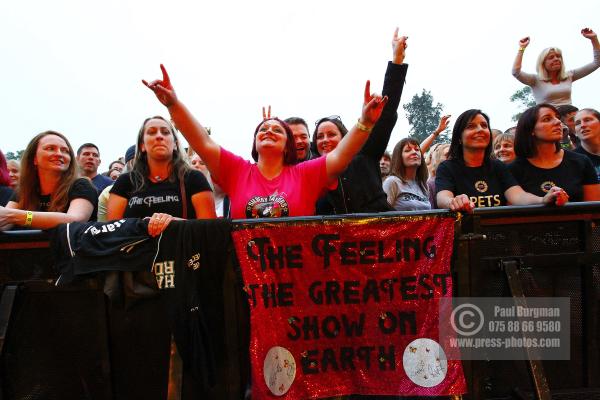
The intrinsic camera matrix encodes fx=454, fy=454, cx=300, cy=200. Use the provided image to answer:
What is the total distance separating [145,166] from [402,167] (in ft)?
8.92

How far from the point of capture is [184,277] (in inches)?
97.7

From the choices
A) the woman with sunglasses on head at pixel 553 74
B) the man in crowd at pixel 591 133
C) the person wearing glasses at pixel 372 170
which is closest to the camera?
the person wearing glasses at pixel 372 170

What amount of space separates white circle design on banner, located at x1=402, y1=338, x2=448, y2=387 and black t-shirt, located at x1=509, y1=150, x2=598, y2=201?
150 centimetres

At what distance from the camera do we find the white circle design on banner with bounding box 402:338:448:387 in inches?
101

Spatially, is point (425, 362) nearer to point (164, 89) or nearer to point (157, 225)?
point (157, 225)

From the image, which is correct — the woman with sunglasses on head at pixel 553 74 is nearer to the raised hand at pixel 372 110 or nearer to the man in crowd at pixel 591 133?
the man in crowd at pixel 591 133

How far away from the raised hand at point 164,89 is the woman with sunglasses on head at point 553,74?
15.5 feet

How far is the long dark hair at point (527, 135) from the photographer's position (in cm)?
352

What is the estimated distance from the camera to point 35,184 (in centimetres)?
346

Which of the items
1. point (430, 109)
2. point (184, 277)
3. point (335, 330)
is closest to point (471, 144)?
point (335, 330)

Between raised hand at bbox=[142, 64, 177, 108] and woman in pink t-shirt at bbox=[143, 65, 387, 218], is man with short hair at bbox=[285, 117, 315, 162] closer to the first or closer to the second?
woman in pink t-shirt at bbox=[143, 65, 387, 218]

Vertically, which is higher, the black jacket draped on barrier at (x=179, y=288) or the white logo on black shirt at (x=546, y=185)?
the white logo on black shirt at (x=546, y=185)

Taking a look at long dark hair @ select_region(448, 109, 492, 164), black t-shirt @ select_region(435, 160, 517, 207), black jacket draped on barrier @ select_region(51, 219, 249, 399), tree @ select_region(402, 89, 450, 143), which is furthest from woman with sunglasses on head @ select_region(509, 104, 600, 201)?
tree @ select_region(402, 89, 450, 143)

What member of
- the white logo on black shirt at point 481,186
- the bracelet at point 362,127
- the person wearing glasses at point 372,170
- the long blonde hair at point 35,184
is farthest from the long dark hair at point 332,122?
the long blonde hair at point 35,184
